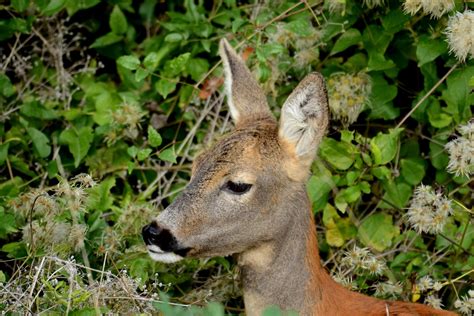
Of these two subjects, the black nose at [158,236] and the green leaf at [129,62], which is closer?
the black nose at [158,236]

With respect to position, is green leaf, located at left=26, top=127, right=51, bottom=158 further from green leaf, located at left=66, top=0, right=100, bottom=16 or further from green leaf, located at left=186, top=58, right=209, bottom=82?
green leaf, located at left=186, top=58, right=209, bottom=82

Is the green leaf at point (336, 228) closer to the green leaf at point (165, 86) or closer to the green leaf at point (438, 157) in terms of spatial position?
the green leaf at point (438, 157)

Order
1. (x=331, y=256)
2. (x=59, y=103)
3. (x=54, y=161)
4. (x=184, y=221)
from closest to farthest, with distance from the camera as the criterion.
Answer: (x=184, y=221) → (x=331, y=256) → (x=54, y=161) → (x=59, y=103)

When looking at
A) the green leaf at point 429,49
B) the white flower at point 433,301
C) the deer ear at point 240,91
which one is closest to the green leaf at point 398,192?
the white flower at point 433,301

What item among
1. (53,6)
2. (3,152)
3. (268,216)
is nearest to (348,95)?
(268,216)

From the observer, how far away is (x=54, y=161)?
21.2 feet

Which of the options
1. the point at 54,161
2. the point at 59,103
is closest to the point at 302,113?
the point at 54,161

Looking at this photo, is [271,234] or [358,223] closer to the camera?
[271,234]

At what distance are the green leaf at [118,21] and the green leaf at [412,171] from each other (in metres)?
2.16

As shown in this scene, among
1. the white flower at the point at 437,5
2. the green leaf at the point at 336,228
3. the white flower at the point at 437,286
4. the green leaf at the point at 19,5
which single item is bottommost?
the white flower at the point at 437,286

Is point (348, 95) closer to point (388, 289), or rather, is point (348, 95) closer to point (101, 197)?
point (388, 289)

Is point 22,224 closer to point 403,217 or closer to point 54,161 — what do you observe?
point 54,161

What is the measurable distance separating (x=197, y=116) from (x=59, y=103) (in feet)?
3.05

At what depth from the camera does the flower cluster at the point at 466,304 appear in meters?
5.27
